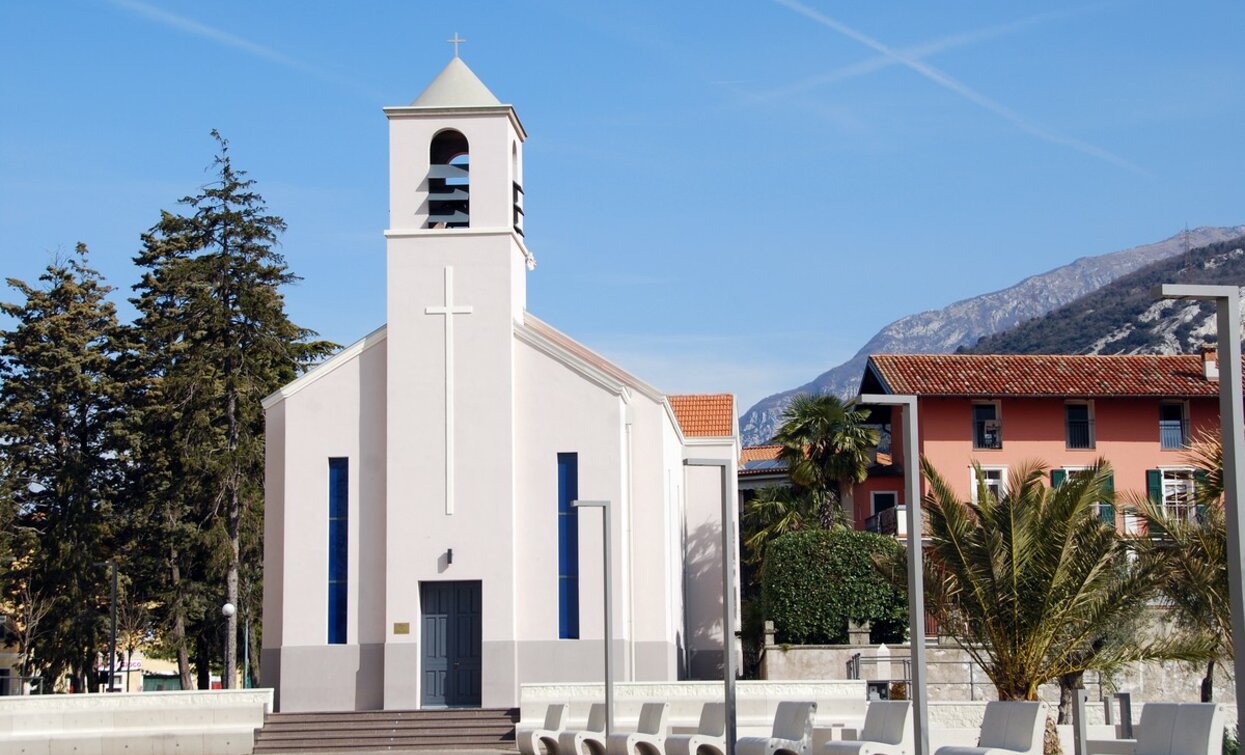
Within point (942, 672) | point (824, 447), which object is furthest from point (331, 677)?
point (824, 447)

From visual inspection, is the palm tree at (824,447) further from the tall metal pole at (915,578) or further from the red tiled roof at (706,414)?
the tall metal pole at (915,578)

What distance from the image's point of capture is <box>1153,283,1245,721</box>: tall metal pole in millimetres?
11672

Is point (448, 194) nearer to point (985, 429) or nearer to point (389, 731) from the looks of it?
point (389, 731)

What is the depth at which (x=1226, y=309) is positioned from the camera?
12.6m

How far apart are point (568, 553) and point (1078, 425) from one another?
2340 cm

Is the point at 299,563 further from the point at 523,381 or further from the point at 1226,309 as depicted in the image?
the point at 1226,309

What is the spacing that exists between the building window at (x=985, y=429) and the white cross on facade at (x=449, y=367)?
2203 cm

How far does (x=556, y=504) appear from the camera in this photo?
116 feet

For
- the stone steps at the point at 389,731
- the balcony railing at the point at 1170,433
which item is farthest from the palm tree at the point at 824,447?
the stone steps at the point at 389,731

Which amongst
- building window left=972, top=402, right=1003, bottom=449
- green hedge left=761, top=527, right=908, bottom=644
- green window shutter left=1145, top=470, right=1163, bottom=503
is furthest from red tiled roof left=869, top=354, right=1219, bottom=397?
green hedge left=761, top=527, right=908, bottom=644

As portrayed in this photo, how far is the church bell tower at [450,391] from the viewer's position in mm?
34594

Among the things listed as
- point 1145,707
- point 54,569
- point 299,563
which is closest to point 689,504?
point 299,563

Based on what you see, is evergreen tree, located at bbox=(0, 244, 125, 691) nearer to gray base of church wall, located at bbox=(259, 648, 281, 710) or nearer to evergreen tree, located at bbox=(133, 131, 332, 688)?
evergreen tree, located at bbox=(133, 131, 332, 688)

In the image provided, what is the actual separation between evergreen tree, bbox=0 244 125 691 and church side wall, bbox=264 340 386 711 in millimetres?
20083
